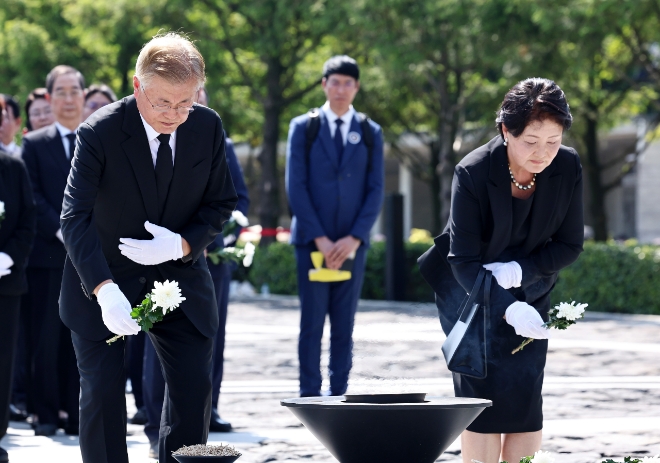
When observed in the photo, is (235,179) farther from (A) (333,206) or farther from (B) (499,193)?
(B) (499,193)

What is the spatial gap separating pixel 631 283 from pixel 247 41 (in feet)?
35.0

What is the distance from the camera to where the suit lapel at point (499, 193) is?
4422 mm

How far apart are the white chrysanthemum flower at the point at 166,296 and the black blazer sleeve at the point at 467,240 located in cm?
126

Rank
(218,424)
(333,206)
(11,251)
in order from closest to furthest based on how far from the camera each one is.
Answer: (11,251), (218,424), (333,206)

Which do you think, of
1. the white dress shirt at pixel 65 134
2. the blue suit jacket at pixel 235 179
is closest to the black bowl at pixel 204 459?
the blue suit jacket at pixel 235 179

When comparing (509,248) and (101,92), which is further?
(101,92)

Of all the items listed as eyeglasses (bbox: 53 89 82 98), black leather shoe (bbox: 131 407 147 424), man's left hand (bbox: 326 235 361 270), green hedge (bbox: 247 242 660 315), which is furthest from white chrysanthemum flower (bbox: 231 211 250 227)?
green hedge (bbox: 247 242 660 315)

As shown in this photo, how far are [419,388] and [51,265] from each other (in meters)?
3.25

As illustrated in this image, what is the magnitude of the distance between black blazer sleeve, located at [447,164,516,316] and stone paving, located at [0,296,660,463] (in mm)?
321

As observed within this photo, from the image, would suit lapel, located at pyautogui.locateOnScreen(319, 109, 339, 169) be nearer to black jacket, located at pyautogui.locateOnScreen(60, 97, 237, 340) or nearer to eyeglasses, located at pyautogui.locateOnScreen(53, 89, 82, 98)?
eyeglasses, located at pyautogui.locateOnScreen(53, 89, 82, 98)

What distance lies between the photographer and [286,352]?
10.8 m

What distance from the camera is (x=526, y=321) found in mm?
4234

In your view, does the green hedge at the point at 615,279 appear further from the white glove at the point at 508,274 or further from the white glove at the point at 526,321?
the white glove at the point at 526,321

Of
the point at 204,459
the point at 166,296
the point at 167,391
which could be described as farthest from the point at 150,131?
the point at 204,459
